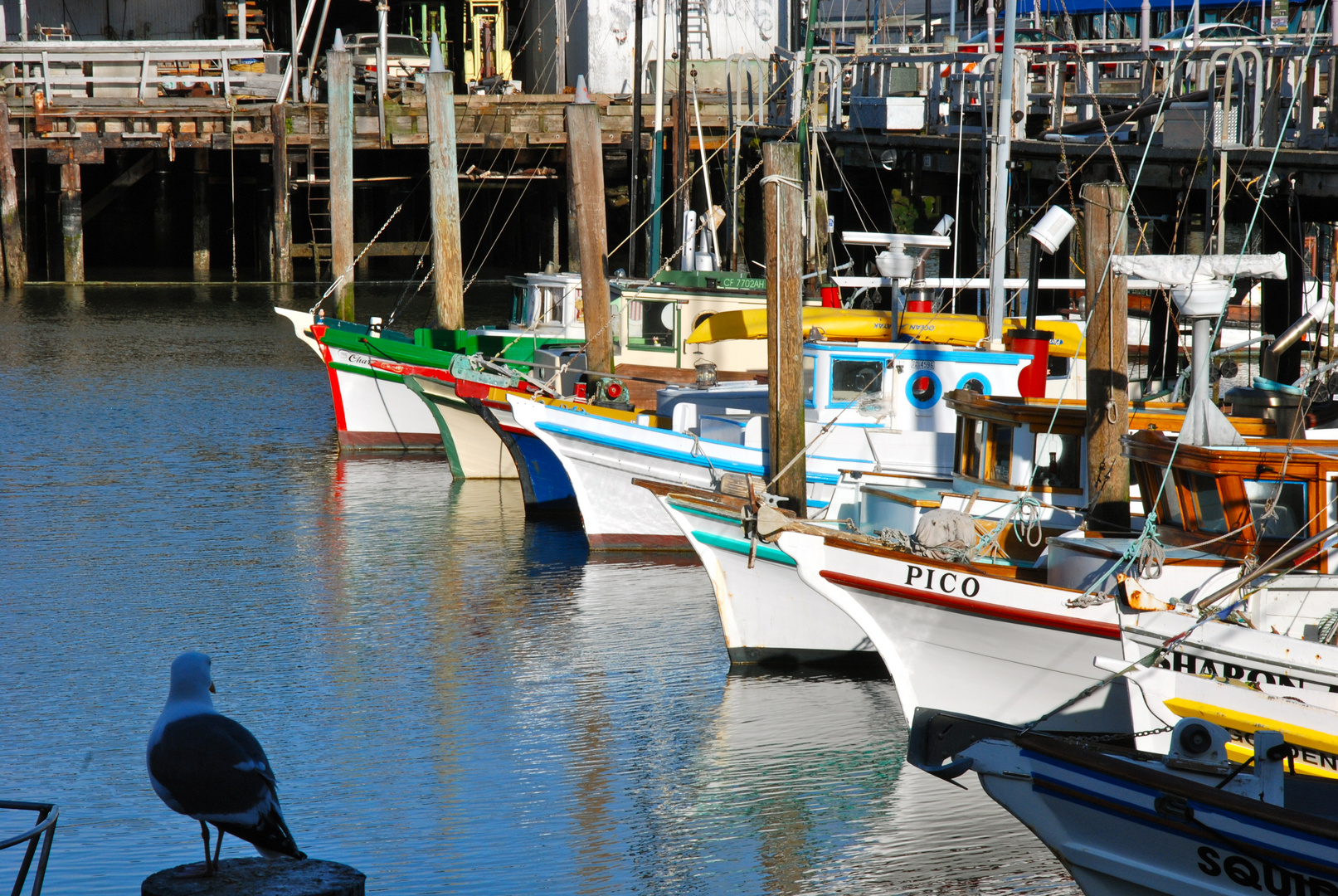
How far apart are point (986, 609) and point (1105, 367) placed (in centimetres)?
234

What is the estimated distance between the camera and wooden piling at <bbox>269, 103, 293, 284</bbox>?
32562 millimetres

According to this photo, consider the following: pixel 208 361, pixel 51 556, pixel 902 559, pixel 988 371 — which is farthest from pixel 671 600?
pixel 208 361

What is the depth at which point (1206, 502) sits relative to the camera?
8.37 metres

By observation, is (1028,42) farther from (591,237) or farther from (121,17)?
(121,17)

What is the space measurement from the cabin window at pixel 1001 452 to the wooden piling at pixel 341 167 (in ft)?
42.6

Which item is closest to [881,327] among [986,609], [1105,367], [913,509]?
[913,509]

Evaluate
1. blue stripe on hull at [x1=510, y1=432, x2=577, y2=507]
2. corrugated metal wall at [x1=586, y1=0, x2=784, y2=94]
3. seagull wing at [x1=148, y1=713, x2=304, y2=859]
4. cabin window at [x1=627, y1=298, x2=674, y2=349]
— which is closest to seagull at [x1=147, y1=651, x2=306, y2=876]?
seagull wing at [x1=148, y1=713, x2=304, y2=859]

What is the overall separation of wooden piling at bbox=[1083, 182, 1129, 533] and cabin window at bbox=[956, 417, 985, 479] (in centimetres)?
91

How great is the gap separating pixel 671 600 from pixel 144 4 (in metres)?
35.6

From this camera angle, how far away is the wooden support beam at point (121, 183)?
34.7 metres

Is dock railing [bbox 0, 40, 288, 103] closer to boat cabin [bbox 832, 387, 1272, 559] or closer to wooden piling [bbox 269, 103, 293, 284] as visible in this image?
wooden piling [bbox 269, 103, 293, 284]

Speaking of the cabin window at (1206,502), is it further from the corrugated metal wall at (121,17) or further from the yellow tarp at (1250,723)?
the corrugated metal wall at (121,17)

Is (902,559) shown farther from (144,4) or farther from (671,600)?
(144,4)

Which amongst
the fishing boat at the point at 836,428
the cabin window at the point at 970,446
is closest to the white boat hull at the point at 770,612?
the cabin window at the point at 970,446
